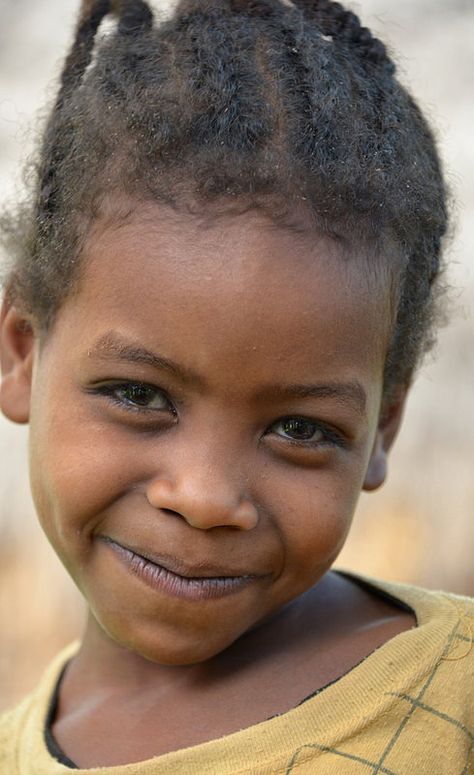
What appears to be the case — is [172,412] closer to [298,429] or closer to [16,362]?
[298,429]

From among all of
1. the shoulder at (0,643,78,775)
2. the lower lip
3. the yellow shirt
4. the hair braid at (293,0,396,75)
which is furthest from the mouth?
the hair braid at (293,0,396,75)

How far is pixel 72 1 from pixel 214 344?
10.8ft

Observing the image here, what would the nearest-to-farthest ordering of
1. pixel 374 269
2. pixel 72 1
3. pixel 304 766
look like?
pixel 304 766 → pixel 374 269 → pixel 72 1

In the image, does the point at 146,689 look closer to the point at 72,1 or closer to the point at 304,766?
the point at 304,766

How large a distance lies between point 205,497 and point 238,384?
18 cm

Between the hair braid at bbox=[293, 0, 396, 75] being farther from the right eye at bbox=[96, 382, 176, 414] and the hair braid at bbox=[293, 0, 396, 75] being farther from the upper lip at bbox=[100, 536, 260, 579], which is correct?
the upper lip at bbox=[100, 536, 260, 579]

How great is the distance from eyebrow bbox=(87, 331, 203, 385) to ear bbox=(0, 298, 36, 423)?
0.37 metres

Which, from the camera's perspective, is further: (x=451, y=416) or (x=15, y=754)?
(x=451, y=416)

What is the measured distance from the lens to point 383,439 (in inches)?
91.7

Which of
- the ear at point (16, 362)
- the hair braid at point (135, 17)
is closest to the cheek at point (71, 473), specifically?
the ear at point (16, 362)

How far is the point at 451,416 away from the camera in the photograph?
4.87 m

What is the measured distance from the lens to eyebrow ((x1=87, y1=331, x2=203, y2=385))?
1.84 m

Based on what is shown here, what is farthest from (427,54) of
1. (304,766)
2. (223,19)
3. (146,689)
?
(304,766)

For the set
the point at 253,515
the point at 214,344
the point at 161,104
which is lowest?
the point at 253,515
